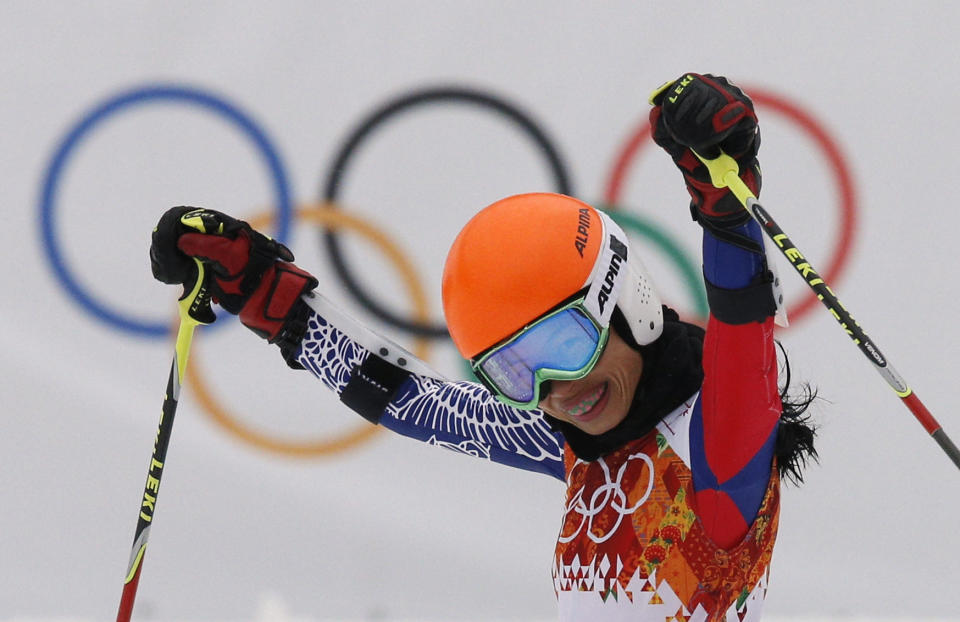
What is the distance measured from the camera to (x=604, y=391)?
199 centimetres

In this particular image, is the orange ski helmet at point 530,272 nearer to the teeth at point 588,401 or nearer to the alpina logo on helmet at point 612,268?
the alpina logo on helmet at point 612,268

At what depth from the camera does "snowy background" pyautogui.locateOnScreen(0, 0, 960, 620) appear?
390 cm

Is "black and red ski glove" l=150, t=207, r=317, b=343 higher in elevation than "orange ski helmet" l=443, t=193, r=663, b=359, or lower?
higher

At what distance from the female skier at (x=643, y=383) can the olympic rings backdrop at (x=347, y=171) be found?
186 centimetres

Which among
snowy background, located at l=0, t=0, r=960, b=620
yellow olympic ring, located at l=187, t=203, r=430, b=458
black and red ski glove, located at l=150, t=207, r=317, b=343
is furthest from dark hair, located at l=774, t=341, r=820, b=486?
yellow olympic ring, located at l=187, t=203, r=430, b=458

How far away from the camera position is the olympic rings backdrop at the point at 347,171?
Result: 12.9 feet

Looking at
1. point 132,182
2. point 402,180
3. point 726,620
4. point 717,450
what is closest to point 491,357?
point 717,450

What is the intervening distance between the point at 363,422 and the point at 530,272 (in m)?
2.28

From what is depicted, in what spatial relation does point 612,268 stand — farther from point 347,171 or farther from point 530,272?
point 347,171

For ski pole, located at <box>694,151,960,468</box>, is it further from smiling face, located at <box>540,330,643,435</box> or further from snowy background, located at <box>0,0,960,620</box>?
snowy background, located at <box>0,0,960,620</box>

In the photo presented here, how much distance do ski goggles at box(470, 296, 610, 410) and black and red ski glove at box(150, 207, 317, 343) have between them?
72 cm

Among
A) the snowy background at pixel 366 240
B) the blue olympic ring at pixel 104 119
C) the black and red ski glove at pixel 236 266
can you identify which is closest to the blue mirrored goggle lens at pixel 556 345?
the black and red ski glove at pixel 236 266

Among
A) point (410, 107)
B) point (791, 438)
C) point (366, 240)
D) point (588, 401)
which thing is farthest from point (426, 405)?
point (410, 107)

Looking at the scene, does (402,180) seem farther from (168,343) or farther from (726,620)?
(726,620)
